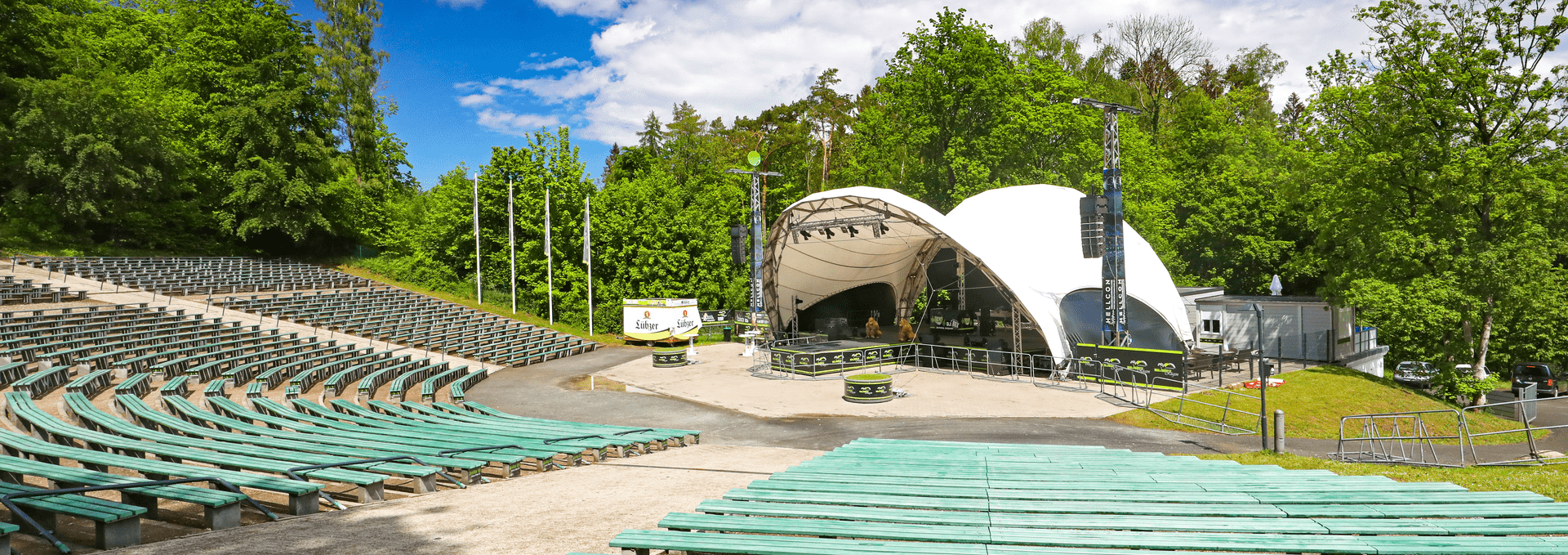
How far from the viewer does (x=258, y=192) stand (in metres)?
41.7

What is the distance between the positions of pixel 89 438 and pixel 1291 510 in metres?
12.2

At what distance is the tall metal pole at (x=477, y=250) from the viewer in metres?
37.3

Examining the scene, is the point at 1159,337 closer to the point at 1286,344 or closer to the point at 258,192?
the point at 1286,344

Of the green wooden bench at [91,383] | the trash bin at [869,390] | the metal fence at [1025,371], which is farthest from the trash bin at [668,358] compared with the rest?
the green wooden bench at [91,383]

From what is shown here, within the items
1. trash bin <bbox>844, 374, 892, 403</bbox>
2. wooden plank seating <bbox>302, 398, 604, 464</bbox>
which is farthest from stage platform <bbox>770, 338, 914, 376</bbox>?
wooden plank seating <bbox>302, 398, 604, 464</bbox>

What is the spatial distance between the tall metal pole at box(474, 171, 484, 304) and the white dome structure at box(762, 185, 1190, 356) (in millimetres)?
15603

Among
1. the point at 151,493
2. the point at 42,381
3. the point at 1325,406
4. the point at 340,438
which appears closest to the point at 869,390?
the point at 1325,406

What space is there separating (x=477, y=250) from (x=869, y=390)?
86.7ft

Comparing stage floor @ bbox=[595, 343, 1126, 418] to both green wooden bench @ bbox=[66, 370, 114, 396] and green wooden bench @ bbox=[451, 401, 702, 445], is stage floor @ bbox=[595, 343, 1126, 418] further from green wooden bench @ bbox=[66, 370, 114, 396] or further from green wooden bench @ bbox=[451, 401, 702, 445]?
green wooden bench @ bbox=[66, 370, 114, 396]

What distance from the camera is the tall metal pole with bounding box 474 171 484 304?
122ft

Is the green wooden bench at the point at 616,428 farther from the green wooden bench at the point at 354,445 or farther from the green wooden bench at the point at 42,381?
the green wooden bench at the point at 42,381

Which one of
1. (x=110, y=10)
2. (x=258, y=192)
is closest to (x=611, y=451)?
(x=258, y=192)

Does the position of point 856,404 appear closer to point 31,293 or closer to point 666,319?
point 666,319

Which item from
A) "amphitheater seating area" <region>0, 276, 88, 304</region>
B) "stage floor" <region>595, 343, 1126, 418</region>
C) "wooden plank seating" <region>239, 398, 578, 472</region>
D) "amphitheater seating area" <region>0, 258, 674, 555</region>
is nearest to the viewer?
"amphitheater seating area" <region>0, 258, 674, 555</region>
